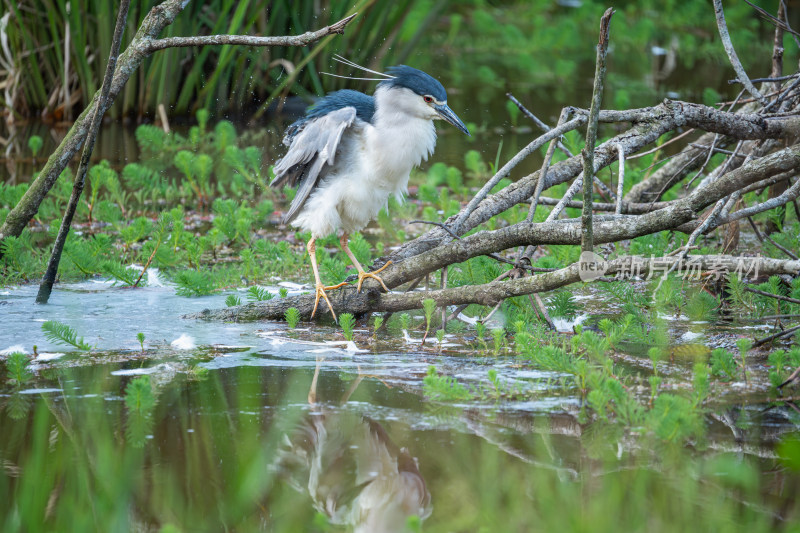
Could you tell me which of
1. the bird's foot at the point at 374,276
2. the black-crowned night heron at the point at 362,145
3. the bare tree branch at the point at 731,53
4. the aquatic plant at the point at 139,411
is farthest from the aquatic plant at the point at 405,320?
the bare tree branch at the point at 731,53

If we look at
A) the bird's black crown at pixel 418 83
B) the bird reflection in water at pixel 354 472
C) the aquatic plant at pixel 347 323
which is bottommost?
the bird reflection in water at pixel 354 472

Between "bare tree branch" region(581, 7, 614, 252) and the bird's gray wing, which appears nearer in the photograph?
"bare tree branch" region(581, 7, 614, 252)

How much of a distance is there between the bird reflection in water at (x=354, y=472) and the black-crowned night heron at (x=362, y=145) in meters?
1.37

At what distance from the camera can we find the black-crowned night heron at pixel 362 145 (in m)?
4.42

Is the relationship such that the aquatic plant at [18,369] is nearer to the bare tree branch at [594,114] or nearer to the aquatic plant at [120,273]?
the aquatic plant at [120,273]

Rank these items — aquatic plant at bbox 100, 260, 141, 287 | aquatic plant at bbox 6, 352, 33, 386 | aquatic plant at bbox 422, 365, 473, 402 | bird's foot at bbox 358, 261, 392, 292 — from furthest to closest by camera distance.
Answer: aquatic plant at bbox 100, 260, 141, 287 < bird's foot at bbox 358, 261, 392, 292 < aquatic plant at bbox 6, 352, 33, 386 < aquatic plant at bbox 422, 365, 473, 402

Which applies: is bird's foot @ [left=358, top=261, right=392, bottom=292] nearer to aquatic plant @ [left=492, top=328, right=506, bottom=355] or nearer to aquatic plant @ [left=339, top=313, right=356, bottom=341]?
aquatic plant @ [left=339, top=313, right=356, bottom=341]

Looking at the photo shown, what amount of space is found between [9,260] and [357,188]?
1.86 metres

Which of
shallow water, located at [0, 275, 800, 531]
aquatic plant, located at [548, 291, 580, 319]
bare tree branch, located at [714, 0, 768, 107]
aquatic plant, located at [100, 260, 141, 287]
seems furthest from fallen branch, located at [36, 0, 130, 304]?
bare tree branch, located at [714, 0, 768, 107]

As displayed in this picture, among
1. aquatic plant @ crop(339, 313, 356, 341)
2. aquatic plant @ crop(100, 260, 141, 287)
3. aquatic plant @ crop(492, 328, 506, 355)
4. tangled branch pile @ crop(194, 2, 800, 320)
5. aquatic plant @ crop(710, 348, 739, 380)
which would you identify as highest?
tangled branch pile @ crop(194, 2, 800, 320)

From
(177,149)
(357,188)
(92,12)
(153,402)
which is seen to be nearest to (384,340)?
(357,188)

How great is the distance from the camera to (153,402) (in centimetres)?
320

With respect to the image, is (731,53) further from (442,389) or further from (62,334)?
(62,334)

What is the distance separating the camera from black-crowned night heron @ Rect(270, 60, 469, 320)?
4.42 m
